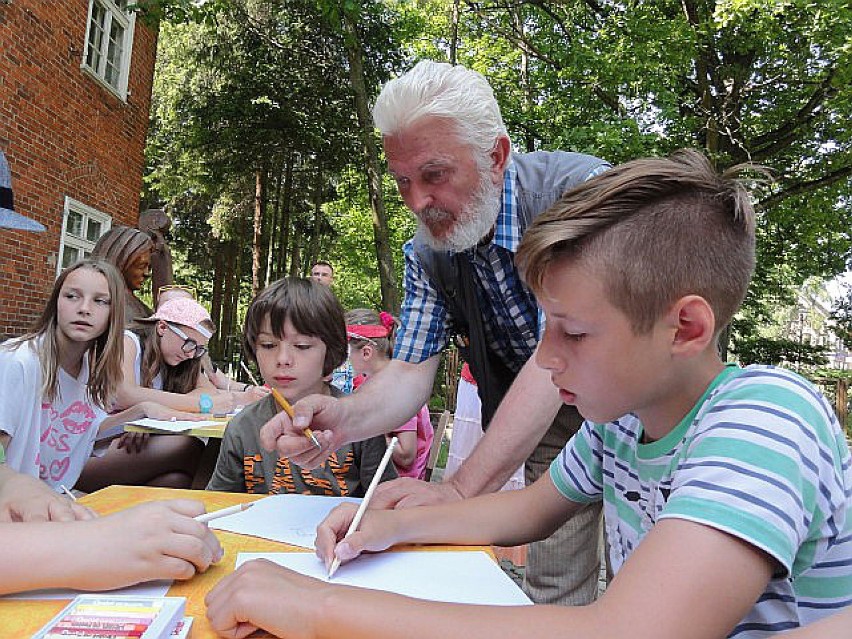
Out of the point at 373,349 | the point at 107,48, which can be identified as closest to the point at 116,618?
the point at 373,349

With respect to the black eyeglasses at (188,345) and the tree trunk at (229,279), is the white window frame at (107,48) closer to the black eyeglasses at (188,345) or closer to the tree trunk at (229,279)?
the black eyeglasses at (188,345)

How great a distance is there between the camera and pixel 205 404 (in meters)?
4.30

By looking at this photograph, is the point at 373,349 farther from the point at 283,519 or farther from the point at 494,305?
the point at 283,519

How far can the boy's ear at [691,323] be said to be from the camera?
1.02 meters

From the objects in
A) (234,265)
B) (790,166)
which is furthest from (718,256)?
(234,265)

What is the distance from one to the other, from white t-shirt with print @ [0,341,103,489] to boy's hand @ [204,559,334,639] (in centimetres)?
177

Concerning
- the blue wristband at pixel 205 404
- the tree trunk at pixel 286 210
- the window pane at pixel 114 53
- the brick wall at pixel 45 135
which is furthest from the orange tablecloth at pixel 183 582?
the tree trunk at pixel 286 210

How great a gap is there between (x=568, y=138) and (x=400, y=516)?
9964 millimetres

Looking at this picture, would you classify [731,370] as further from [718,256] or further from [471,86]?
[471,86]

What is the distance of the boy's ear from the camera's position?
1.02 meters

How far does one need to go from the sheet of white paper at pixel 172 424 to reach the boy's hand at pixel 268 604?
260 cm

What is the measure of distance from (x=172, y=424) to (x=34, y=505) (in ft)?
7.55

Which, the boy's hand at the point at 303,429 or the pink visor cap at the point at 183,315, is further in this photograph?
the pink visor cap at the point at 183,315

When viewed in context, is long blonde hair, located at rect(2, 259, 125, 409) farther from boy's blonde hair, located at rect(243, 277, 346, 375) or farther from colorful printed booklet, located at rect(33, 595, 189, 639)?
colorful printed booklet, located at rect(33, 595, 189, 639)
